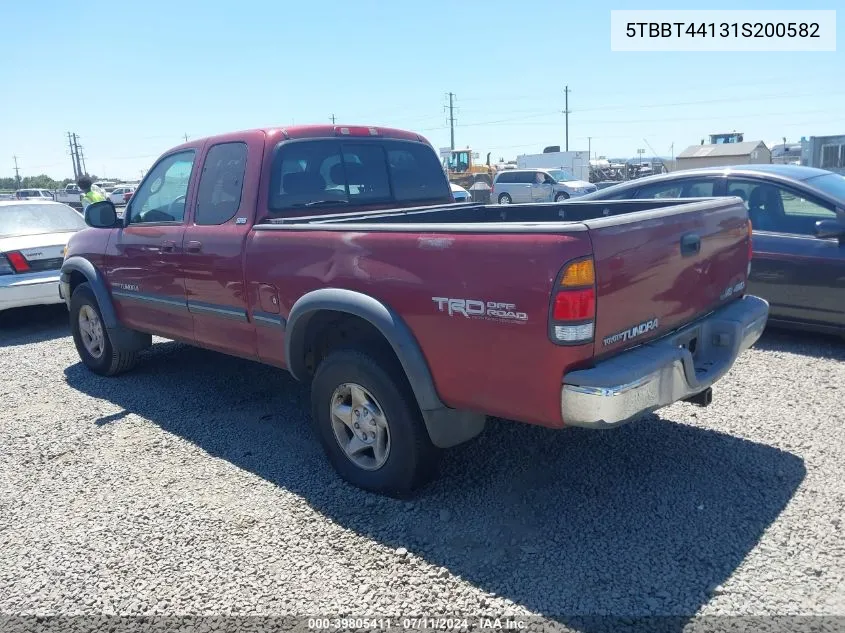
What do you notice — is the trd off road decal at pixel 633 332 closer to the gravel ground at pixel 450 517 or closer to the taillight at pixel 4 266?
the gravel ground at pixel 450 517

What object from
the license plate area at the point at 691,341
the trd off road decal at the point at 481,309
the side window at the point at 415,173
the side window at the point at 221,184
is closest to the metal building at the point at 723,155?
the side window at the point at 415,173

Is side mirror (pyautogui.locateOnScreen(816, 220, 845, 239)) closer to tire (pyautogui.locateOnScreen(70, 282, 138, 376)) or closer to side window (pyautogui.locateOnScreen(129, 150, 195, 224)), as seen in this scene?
side window (pyautogui.locateOnScreen(129, 150, 195, 224))

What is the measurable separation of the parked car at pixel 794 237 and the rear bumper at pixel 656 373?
→ 2418 mm

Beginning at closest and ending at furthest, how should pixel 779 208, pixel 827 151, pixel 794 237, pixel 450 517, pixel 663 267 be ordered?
pixel 663 267, pixel 450 517, pixel 794 237, pixel 779 208, pixel 827 151

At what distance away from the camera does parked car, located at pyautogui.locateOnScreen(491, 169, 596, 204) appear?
30.0m

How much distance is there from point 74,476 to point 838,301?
19.0ft

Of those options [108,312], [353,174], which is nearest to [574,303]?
[353,174]

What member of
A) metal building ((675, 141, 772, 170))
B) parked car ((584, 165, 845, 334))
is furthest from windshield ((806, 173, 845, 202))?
metal building ((675, 141, 772, 170))

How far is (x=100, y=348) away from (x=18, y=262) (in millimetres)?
3048

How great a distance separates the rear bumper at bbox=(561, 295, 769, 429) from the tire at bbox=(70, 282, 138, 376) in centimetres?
456

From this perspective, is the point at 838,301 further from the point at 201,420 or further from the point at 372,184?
the point at 201,420

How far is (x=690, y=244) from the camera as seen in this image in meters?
3.36

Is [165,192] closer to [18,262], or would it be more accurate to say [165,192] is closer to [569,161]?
[18,262]

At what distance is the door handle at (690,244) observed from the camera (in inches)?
131
